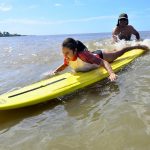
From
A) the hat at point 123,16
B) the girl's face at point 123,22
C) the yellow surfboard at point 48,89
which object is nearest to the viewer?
the yellow surfboard at point 48,89

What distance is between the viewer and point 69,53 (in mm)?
5480

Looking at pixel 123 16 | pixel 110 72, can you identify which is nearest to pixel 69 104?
pixel 110 72

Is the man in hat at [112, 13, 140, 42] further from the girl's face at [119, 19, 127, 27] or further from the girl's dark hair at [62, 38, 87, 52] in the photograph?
the girl's dark hair at [62, 38, 87, 52]

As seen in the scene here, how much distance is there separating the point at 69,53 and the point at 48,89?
86 cm

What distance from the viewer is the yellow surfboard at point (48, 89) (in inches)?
179

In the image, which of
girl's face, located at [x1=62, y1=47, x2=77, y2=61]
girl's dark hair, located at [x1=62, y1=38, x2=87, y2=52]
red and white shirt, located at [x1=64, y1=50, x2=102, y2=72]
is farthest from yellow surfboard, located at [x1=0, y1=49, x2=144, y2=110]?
girl's dark hair, located at [x1=62, y1=38, x2=87, y2=52]

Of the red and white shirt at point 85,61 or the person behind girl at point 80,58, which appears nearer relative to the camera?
the person behind girl at point 80,58

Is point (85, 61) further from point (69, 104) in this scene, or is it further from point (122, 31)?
point (122, 31)

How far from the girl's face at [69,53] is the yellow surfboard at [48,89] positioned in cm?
36

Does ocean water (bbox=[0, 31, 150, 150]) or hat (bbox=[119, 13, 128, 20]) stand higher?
hat (bbox=[119, 13, 128, 20])

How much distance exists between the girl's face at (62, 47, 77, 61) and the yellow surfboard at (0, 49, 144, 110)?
14.1 inches

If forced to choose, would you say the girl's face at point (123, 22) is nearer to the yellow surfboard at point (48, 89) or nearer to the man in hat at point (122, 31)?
the man in hat at point (122, 31)

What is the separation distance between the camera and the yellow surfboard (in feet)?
14.9

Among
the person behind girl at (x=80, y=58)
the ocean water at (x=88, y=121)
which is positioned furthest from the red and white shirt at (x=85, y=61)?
the ocean water at (x=88, y=121)
